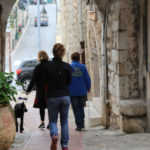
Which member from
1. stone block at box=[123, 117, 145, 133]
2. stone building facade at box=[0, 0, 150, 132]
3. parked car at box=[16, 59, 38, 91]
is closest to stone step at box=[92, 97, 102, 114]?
stone building facade at box=[0, 0, 150, 132]

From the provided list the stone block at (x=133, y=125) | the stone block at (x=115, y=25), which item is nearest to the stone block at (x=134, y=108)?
the stone block at (x=133, y=125)

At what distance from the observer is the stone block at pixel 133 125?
8.38m

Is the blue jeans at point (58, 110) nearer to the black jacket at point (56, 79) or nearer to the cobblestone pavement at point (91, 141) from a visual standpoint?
the black jacket at point (56, 79)

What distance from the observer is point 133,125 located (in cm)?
841

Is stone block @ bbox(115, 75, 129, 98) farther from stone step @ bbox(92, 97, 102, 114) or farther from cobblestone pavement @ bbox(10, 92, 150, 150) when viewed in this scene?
stone step @ bbox(92, 97, 102, 114)

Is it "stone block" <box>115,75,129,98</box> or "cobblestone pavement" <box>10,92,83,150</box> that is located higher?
"stone block" <box>115,75,129,98</box>

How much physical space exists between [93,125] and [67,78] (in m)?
3.96

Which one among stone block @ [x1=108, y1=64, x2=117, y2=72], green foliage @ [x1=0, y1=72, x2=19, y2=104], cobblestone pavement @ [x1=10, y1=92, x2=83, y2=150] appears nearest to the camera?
green foliage @ [x1=0, y1=72, x2=19, y2=104]

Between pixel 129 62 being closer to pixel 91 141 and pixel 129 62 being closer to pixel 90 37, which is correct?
pixel 91 141

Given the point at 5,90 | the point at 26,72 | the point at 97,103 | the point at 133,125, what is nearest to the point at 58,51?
the point at 5,90

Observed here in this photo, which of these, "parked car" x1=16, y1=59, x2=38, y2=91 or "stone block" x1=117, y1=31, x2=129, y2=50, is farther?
"parked car" x1=16, y1=59, x2=38, y2=91

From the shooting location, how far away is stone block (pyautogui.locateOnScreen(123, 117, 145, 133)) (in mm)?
8375

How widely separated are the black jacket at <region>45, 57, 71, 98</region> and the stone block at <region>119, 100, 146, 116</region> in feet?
7.62

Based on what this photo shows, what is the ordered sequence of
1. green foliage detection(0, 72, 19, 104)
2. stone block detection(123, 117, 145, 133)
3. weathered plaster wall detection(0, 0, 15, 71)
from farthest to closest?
weathered plaster wall detection(0, 0, 15, 71) < stone block detection(123, 117, 145, 133) < green foliage detection(0, 72, 19, 104)
